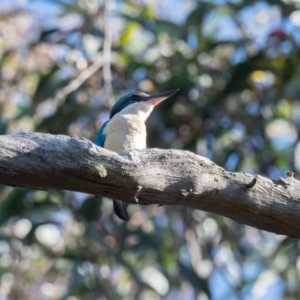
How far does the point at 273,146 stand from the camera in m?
5.92

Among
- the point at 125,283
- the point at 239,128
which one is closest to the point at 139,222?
the point at 125,283

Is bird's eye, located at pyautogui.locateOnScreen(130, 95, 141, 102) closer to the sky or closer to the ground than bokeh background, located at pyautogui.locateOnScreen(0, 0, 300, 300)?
closer to the sky

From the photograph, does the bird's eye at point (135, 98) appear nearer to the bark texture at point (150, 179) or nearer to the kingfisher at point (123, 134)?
the kingfisher at point (123, 134)

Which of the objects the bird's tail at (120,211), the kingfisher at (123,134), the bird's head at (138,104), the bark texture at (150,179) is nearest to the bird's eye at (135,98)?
the bird's head at (138,104)

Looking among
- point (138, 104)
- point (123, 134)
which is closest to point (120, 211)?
point (123, 134)

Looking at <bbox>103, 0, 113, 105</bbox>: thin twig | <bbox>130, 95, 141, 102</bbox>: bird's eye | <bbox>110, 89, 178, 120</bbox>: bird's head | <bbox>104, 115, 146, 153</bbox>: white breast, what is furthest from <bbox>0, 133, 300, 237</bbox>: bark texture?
<bbox>103, 0, 113, 105</bbox>: thin twig

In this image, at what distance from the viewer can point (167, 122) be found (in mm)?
5969

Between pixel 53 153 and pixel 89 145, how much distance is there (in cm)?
12

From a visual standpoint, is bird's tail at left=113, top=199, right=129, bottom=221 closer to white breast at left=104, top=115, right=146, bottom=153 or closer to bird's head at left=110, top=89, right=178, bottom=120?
white breast at left=104, top=115, right=146, bottom=153

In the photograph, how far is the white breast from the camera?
3.75m

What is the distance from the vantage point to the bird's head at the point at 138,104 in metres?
4.13

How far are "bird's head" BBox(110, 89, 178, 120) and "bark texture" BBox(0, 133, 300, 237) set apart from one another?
143 centimetres

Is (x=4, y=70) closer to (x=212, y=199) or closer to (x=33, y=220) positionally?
(x=33, y=220)

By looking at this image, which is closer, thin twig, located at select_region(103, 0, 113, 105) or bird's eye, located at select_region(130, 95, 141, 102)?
bird's eye, located at select_region(130, 95, 141, 102)
